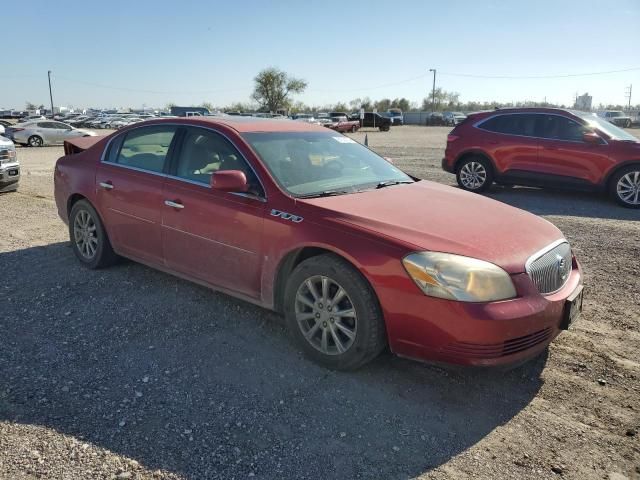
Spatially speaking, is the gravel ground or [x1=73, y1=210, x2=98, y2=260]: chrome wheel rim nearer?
the gravel ground

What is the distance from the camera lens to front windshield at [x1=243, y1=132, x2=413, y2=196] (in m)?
3.91

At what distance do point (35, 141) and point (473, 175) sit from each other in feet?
77.4

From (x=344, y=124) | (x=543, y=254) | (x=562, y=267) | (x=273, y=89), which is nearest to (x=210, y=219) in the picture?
(x=543, y=254)

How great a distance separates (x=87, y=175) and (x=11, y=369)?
7.88ft

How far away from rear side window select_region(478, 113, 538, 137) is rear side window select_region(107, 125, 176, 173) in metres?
7.48

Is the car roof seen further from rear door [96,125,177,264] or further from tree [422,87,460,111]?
tree [422,87,460,111]

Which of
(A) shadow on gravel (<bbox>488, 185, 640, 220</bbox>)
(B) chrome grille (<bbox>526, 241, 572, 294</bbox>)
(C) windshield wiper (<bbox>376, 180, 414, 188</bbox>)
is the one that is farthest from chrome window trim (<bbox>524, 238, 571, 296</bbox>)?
(A) shadow on gravel (<bbox>488, 185, 640, 220</bbox>)

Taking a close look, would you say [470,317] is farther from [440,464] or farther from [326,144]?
[326,144]

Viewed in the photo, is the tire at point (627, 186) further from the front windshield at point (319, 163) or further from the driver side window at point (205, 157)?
the driver side window at point (205, 157)

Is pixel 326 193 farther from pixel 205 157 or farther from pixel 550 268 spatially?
pixel 550 268

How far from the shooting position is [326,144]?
4566 millimetres

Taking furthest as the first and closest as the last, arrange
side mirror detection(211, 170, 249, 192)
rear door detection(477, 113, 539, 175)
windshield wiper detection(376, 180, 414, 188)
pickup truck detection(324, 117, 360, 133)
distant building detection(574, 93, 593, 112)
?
distant building detection(574, 93, 593, 112) → pickup truck detection(324, 117, 360, 133) → rear door detection(477, 113, 539, 175) → windshield wiper detection(376, 180, 414, 188) → side mirror detection(211, 170, 249, 192)

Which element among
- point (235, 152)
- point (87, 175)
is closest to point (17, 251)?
point (87, 175)

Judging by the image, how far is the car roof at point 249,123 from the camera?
14.3 feet
